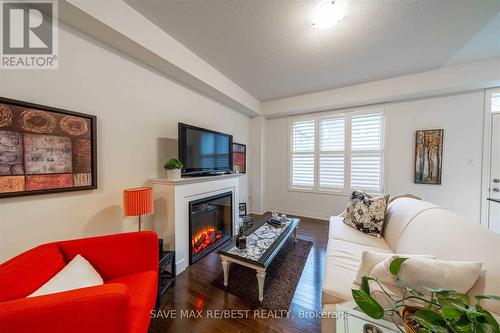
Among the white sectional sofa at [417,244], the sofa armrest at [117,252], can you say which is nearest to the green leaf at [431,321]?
the white sectional sofa at [417,244]

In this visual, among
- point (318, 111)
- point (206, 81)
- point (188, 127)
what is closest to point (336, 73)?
point (318, 111)

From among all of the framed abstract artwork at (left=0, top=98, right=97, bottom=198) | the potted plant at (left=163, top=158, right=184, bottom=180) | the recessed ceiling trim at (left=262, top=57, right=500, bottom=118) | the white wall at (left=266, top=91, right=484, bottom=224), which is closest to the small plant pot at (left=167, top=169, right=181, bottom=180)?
the potted plant at (left=163, top=158, right=184, bottom=180)

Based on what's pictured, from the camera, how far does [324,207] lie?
3873 millimetres

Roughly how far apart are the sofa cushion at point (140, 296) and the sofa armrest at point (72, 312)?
0.10 metres

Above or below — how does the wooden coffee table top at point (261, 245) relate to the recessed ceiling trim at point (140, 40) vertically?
below

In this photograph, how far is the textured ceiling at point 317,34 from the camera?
1.59 metres

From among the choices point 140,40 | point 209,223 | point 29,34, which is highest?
point 140,40

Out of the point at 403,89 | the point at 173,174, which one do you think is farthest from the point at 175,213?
the point at 403,89

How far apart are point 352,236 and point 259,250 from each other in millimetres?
1081

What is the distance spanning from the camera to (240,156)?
4.00 metres

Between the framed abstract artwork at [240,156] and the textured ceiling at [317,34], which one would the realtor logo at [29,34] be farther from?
the framed abstract artwork at [240,156]

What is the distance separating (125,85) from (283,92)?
2691mm

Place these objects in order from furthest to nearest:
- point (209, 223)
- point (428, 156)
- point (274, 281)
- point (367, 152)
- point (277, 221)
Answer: point (367, 152) → point (428, 156) → point (209, 223) → point (277, 221) → point (274, 281)

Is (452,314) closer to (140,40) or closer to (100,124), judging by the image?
(100,124)
